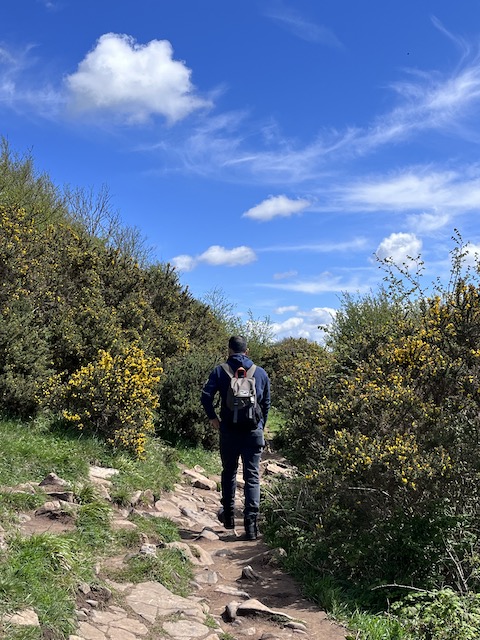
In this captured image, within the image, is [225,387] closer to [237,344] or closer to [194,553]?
[237,344]

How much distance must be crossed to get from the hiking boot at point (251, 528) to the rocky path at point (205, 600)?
0.08m

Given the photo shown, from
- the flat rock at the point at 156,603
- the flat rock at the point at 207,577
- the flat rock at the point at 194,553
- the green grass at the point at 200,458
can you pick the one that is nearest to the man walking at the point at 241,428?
the flat rock at the point at 194,553

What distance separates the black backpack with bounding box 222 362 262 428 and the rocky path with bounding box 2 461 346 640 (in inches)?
50.8

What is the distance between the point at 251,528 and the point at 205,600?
1754 mm

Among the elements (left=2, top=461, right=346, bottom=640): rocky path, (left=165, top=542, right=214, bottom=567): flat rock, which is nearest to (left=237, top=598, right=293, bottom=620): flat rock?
(left=2, top=461, right=346, bottom=640): rocky path

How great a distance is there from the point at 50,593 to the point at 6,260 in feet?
22.9

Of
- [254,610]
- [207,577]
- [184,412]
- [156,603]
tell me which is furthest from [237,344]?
[184,412]

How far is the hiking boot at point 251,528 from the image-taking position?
5934 mm

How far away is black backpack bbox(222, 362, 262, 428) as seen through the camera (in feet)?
→ 18.9

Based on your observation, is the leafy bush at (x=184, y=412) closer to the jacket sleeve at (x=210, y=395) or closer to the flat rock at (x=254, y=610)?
the jacket sleeve at (x=210, y=395)

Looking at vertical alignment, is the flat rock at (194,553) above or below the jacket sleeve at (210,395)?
below

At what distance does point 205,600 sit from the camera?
4.23m

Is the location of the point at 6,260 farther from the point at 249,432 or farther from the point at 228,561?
the point at 228,561

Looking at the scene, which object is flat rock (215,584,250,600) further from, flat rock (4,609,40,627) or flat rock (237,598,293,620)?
flat rock (4,609,40,627)
